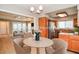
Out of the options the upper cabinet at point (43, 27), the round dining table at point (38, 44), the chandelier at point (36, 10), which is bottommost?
the round dining table at point (38, 44)

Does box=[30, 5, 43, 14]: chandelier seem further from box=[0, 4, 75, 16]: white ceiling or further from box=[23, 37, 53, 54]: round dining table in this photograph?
box=[23, 37, 53, 54]: round dining table

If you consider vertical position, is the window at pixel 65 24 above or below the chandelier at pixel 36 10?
below

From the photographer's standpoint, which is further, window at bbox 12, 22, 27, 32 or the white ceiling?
window at bbox 12, 22, 27, 32

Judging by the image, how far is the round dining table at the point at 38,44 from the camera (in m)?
1.63

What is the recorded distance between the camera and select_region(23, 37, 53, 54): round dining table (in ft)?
5.34

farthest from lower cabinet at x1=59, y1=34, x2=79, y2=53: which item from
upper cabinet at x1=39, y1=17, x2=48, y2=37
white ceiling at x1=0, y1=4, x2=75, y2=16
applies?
white ceiling at x1=0, y1=4, x2=75, y2=16

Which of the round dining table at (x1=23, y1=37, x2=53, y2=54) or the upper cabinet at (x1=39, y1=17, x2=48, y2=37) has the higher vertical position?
the upper cabinet at (x1=39, y1=17, x2=48, y2=37)

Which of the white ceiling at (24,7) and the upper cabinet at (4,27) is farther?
the upper cabinet at (4,27)

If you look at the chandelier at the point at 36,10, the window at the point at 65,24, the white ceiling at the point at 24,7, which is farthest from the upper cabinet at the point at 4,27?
the window at the point at 65,24

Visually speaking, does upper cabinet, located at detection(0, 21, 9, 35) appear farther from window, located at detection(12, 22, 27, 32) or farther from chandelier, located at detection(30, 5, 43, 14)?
chandelier, located at detection(30, 5, 43, 14)

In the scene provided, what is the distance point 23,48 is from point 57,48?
65 centimetres

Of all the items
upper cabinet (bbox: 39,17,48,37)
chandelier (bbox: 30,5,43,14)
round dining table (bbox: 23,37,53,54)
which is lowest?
round dining table (bbox: 23,37,53,54)

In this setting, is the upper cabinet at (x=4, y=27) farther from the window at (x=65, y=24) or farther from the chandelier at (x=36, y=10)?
the window at (x=65, y=24)
